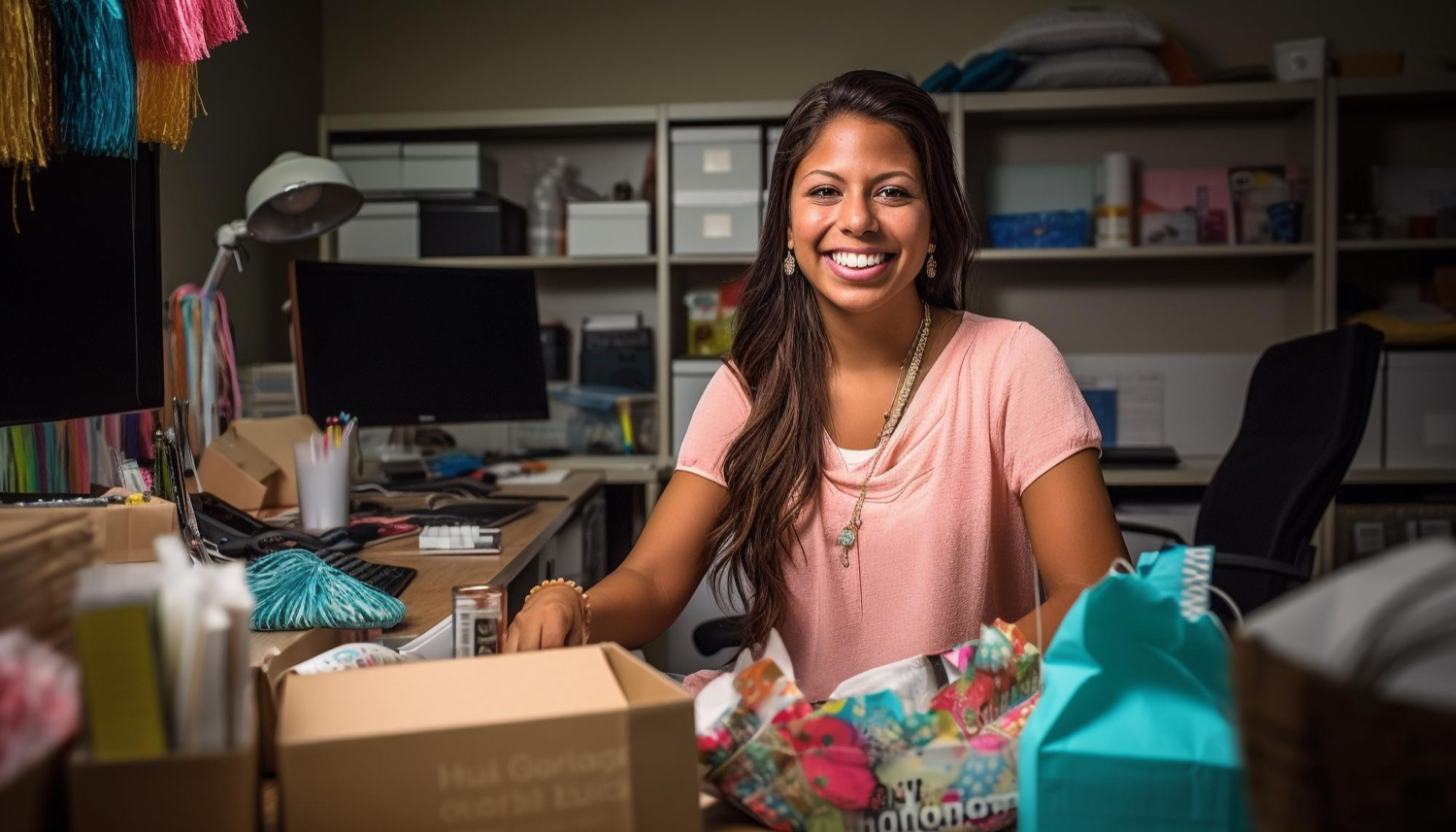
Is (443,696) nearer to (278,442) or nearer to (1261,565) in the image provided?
(1261,565)

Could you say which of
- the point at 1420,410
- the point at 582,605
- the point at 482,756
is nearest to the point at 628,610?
the point at 582,605

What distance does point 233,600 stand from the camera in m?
0.57

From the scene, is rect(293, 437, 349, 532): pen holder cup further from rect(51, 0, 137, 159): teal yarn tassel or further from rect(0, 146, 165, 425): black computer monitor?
rect(51, 0, 137, 159): teal yarn tassel

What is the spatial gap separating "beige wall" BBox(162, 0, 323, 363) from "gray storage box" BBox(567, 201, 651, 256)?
2.95ft

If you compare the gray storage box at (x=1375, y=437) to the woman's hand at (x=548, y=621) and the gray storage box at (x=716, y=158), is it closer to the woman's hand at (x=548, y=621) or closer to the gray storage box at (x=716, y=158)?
the gray storage box at (x=716, y=158)

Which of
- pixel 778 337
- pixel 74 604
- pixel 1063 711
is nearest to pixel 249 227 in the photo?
pixel 778 337

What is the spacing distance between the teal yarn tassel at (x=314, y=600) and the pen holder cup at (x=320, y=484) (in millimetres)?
629

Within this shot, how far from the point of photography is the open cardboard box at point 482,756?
609 millimetres

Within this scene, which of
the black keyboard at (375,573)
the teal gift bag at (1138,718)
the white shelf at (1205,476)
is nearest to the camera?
the teal gift bag at (1138,718)

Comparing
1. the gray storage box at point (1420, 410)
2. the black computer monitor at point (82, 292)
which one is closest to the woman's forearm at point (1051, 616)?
the black computer monitor at point (82, 292)

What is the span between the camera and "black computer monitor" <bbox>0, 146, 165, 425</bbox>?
1115mm

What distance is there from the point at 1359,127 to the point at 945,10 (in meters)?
1.32

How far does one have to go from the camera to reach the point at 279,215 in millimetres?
2381

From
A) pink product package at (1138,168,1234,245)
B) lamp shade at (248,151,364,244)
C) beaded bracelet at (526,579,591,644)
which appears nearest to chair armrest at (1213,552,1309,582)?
beaded bracelet at (526,579,591,644)
